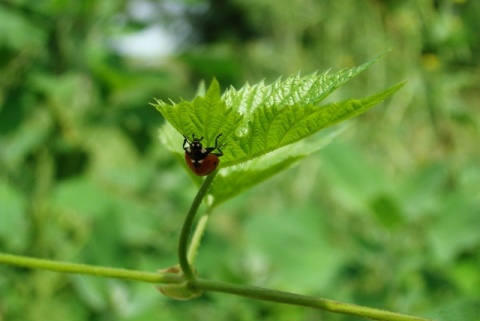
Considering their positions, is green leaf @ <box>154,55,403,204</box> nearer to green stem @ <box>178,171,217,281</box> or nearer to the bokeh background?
green stem @ <box>178,171,217,281</box>

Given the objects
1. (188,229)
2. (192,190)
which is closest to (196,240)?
(188,229)

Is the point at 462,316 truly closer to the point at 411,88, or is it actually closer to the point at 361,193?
the point at 361,193

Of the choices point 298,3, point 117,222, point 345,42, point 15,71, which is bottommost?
point 117,222

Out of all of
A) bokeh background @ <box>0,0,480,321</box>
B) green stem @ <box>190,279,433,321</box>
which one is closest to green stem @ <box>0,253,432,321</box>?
green stem @ <box>190,279,433,321</box>

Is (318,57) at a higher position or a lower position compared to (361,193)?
higher

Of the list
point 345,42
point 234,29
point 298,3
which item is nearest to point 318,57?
point 345,42

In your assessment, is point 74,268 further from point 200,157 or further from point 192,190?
point 192,190

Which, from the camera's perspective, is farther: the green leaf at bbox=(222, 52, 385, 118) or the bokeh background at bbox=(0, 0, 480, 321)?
the bokeh background at bbox=(0, 0, 480, 321)
